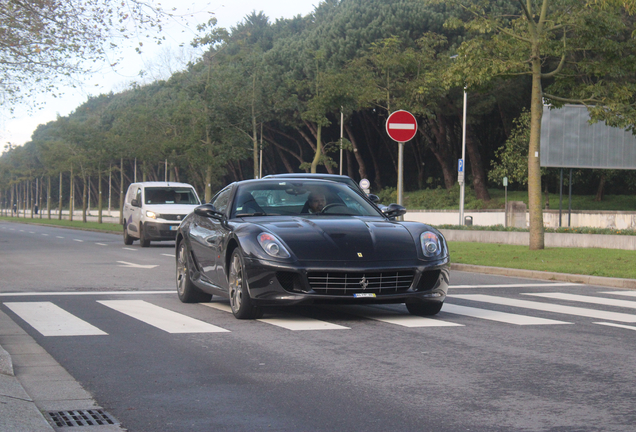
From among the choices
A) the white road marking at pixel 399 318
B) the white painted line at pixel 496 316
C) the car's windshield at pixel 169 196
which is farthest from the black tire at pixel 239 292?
the car's windshield at pixel 169 196

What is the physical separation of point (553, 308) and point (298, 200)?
3.25m

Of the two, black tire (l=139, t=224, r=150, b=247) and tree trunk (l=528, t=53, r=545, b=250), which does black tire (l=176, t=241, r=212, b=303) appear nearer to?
tree trunk (l=528, t=53, r=545, b=250)

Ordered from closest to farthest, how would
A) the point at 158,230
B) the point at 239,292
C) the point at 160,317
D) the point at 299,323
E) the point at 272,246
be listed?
the point at 272,246 → the point at 299,323 → the point at 239,292 → the point at 160,317 → the point at 158,230

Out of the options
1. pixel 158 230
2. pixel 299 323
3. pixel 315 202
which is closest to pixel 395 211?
pixel 315 202

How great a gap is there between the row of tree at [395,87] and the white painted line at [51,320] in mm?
13034

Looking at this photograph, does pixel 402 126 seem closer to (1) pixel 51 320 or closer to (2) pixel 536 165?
(2) pixel 536 165

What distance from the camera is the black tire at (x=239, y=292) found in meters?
8.43

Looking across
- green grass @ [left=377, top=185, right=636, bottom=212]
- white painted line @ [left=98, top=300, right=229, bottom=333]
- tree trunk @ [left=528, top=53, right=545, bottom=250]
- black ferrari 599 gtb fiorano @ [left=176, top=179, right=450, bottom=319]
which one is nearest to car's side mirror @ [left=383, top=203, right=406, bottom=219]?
black ferrari 599 gtb fiorano @ [left=176, top=179, right=450, bottom=319]

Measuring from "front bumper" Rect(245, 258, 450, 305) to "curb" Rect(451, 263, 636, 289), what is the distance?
6.50m

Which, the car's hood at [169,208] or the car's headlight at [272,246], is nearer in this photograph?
the car's headlight at [272,246]

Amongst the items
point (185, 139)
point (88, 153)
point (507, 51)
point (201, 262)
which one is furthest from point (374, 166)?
point (201, 262)

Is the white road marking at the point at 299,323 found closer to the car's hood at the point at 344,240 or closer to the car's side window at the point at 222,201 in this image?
the car's hood at the point at 344,240

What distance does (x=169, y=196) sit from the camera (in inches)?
1080

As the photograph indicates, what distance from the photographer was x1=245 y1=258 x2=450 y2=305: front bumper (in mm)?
7992
